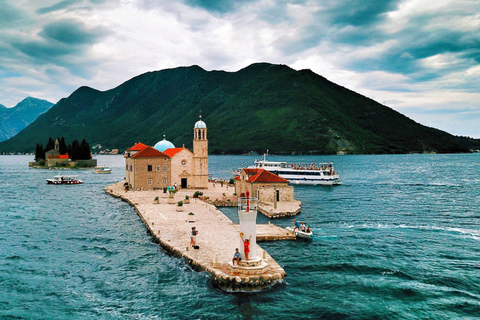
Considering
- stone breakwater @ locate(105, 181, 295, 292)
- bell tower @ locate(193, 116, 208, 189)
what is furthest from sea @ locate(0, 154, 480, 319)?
bell tower @ locate(193, 116, 208, 189)

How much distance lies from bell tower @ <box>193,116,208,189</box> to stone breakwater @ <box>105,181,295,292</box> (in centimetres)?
1374

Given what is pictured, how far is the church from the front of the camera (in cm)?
7119

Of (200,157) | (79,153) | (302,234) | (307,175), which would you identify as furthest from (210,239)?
(79,153)

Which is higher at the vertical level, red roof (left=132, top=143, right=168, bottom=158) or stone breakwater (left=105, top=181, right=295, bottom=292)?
red roof (left=132, top=143, right=168, bottom=158)

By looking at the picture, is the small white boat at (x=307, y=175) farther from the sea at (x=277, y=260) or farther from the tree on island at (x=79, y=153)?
the tree on island at (x=79, y=153)

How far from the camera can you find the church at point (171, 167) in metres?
71.2

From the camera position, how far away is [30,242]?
37312 mm

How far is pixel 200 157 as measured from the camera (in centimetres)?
7338

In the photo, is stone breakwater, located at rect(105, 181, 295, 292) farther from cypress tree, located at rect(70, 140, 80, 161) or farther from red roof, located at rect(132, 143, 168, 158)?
cypress tree, located at rect(70, 140, 80, 161)

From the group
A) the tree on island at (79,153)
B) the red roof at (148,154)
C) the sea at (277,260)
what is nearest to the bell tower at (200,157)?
the red roof at (148,154)

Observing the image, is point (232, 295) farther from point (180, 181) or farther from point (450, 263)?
point (180, 181)

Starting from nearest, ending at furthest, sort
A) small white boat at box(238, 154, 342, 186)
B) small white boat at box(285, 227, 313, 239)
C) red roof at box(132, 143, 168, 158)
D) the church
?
small white boat at box(285, 227, 313, 239) < red roof at box(132, 143, 168, 158) < the church < small white boat at box(238, 154, 342, 186)

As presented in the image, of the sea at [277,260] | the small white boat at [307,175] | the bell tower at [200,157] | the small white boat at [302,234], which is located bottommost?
the sea at [277,260]

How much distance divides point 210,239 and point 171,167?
41.0 metres
